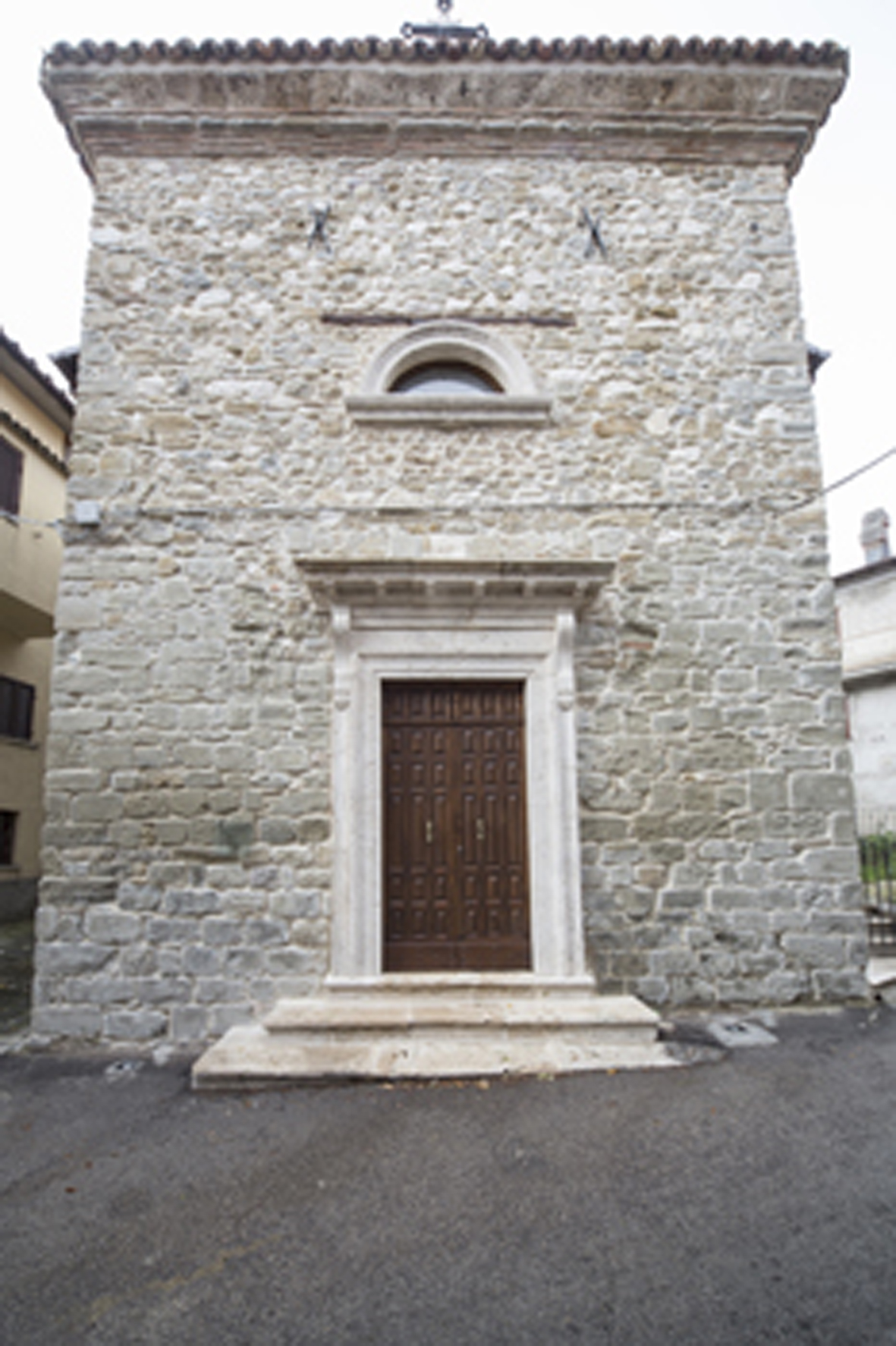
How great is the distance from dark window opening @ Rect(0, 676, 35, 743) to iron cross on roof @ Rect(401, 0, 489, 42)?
978 cm

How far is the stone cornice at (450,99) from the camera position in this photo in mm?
5613

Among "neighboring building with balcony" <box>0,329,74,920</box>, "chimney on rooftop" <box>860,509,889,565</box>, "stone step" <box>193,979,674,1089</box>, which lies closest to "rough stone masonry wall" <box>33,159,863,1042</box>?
"stone step" <box>193,979,674,1089</box>

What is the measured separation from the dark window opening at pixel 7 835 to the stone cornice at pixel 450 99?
8493 mm

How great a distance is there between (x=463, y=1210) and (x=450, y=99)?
25.2 ft

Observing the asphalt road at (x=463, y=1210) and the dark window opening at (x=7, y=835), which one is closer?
the asphalt road at (x=463, y=1210)

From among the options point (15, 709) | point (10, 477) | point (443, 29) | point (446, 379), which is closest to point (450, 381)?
point (446, 379)

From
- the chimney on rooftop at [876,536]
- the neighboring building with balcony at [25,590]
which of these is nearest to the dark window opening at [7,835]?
the neighboring building with balcony at [25,590]

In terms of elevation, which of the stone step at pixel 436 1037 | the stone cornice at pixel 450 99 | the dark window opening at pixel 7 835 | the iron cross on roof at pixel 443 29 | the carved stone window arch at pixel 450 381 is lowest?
the stone step at pixel 436 1037

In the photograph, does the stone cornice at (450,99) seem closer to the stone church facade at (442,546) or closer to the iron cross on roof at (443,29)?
the stone church facade at (442,546)

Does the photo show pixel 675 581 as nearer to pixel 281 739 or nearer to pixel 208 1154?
pixel 281 739

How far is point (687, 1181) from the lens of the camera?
304 cm

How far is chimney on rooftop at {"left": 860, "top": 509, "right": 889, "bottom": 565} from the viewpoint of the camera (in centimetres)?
1781

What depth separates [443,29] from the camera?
7.52 meters

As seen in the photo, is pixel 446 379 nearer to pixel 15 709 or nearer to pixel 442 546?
pixel 442 546
